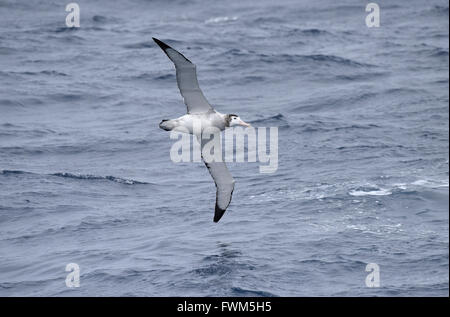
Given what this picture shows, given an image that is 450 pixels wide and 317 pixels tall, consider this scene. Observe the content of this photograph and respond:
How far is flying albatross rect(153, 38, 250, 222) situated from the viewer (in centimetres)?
2145

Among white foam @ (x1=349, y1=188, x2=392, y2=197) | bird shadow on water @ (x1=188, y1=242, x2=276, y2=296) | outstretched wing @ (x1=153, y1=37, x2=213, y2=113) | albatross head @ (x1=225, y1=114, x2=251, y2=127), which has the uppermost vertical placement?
outstretched wing @ (x1=153, y1=37, x2=213, y2=113)

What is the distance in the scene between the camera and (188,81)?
2195 cm

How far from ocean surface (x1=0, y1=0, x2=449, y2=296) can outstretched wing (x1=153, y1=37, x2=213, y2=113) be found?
3.37 meters

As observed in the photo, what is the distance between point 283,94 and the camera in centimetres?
3656

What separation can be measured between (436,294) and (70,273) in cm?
782

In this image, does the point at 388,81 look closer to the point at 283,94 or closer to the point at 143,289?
the point at 283,94

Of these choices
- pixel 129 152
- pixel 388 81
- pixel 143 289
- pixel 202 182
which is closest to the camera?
pixel 143 289

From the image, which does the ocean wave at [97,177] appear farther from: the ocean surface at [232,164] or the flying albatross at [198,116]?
the flying albatross at [198,116]

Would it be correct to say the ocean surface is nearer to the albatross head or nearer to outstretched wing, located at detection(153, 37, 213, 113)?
the albatross head

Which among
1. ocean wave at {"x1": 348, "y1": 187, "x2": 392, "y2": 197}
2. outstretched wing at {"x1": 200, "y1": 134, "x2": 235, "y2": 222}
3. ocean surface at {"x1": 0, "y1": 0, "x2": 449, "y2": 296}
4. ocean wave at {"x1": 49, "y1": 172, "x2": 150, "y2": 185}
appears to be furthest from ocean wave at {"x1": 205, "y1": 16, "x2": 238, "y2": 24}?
outstretched wing at {"x1": 200, "y1": 134, "x2": 235, "y2": 222}

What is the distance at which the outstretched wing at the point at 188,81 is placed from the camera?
2111cm

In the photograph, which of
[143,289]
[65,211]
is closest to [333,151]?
[65,211]
